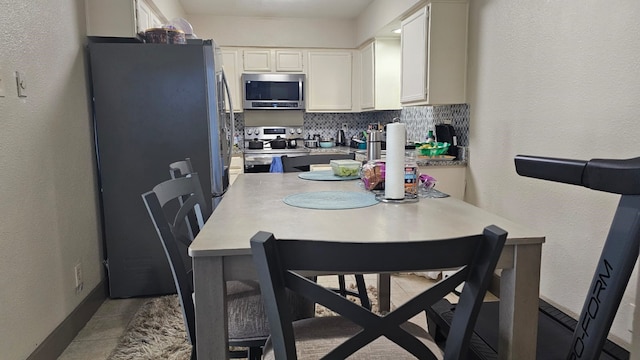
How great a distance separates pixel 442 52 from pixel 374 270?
273cm

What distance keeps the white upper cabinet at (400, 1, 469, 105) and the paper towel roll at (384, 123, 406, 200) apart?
1845 millimetres

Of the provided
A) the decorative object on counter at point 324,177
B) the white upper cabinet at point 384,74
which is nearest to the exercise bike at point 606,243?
the decorative object on counter at point 324,177

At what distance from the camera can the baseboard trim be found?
193cm

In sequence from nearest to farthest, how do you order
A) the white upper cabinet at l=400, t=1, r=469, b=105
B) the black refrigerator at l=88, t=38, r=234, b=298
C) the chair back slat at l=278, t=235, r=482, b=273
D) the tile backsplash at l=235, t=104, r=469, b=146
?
the chair back slat at l=278, t=235, r=482, b=273, the black refrigerator at l=88, t=38, r=234, b=298, the white upper cabinet at l=400, t=1, r=469, b=105, the tile backsplash at l=235, t=104, r=469, b=146

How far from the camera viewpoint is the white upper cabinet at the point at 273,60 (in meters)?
4.95

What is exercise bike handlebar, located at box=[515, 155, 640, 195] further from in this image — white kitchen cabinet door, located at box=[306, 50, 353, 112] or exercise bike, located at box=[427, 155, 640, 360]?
white kitchen cabinet door, located at box=[306, 50, 353, 112]

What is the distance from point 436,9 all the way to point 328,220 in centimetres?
241

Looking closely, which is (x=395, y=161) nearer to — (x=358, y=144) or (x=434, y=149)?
(x=434, y=149)

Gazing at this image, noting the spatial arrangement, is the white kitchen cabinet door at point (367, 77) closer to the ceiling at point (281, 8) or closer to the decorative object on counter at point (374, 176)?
the ceiling at point (281, 8)

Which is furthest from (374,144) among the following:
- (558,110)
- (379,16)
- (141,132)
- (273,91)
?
(273,91)

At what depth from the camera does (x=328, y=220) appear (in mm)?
1238

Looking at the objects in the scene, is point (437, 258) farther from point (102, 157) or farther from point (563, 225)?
point (102, 157)

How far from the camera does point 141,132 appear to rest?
2684mm

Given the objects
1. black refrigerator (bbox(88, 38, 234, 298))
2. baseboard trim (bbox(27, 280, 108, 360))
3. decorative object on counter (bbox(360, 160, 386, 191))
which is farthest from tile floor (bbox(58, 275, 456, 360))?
decorative object on counter (bbox(360, 160, 386, 191))
